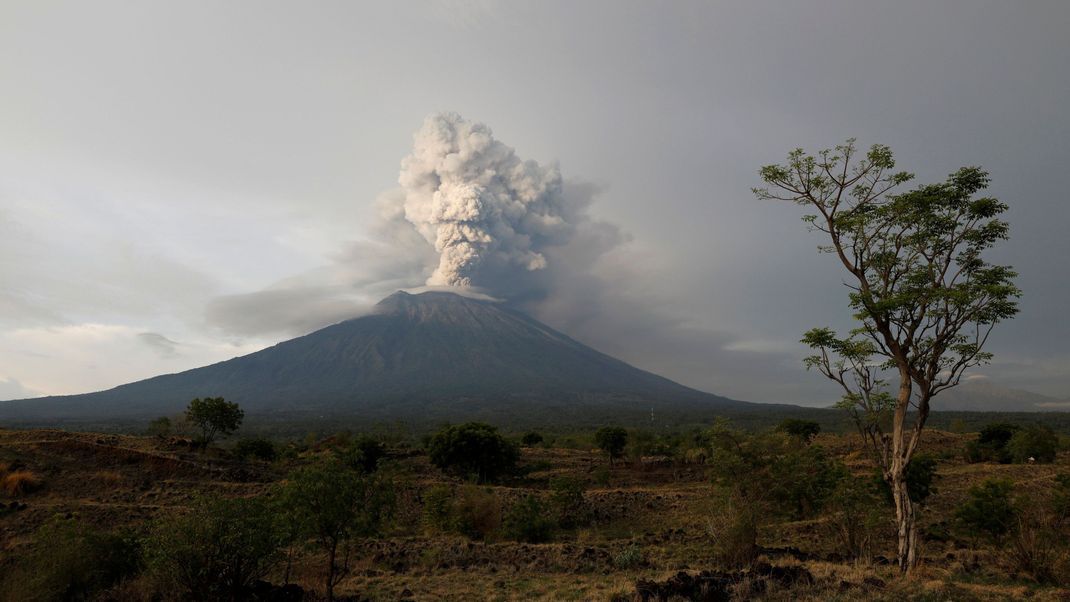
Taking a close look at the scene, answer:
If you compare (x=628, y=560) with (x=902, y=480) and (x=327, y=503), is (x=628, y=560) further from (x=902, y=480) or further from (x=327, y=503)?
(x=327, y=503)

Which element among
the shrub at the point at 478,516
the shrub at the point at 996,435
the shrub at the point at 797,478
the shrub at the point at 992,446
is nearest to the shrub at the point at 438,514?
the shrub at the point at 478,516

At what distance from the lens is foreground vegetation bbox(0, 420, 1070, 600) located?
40.8 ft

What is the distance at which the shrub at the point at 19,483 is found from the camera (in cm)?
2609

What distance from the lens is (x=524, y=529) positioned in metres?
22.6

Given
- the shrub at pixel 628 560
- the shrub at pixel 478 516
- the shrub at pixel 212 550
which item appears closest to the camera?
the shrub at pixel 212 550

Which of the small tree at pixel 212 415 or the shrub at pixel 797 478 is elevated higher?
the small tree at pixel 212 415

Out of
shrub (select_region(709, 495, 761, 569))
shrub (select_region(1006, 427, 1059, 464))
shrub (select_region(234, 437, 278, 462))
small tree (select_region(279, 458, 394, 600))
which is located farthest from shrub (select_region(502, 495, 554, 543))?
shrub (select_region(1006, 427, 1059, 464))

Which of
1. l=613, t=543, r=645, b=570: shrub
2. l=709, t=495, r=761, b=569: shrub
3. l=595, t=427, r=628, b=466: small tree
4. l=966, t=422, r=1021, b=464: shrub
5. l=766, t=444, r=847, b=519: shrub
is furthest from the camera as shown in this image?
l=595, t=427, r=628, b=466: small tree

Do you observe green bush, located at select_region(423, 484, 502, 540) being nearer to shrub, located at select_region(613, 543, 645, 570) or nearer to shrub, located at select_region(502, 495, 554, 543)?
shrub, located at select_region(502, 495, 554, 543)

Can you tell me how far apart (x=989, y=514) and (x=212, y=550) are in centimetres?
2222

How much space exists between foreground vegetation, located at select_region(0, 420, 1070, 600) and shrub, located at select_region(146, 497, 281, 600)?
44 mm

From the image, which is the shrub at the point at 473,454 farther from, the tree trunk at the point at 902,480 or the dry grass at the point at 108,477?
the tree trunk at the point at 902,480

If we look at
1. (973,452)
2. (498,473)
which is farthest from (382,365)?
(973,452)

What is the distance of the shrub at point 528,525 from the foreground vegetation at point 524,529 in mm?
94
